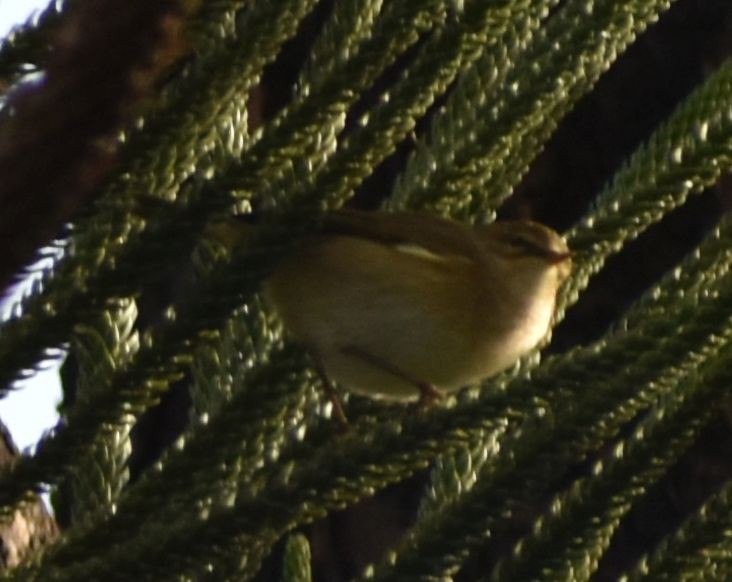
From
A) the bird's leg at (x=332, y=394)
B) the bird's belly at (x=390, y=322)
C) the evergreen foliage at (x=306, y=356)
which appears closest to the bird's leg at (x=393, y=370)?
the bird's belly at (x=390, y=322)

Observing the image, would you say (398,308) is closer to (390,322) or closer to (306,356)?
(390,322)

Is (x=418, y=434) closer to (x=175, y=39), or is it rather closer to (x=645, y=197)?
(x=645, y=197)

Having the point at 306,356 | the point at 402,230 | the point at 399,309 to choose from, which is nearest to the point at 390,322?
the point at 399,309

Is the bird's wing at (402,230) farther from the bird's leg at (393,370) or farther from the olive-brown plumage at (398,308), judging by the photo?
the bird's leg at (393,370)

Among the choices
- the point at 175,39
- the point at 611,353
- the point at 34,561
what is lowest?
the point at 34,561

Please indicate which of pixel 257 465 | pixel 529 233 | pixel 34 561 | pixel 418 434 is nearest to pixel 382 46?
pixel 418 434

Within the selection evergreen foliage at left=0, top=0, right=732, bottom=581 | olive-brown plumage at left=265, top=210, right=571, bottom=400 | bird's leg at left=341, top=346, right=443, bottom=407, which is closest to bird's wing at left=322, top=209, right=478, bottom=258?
olive-brown plumage at left=265, top=210, right=571, bottom=400

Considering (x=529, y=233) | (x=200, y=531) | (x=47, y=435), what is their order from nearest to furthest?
(x=200, y=531), (x=47, y=435), (x=529, y=233)

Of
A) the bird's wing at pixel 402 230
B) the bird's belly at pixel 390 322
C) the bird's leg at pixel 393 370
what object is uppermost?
the bird's wing at pixel 402 230
